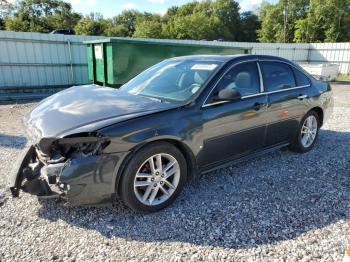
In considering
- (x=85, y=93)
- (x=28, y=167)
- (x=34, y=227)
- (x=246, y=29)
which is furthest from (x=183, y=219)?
(x=246, y=29)

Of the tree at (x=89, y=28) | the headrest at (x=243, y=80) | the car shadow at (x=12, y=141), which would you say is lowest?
the car shadow at (x=12, y=141)

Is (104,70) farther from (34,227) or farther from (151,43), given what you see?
(34,227)

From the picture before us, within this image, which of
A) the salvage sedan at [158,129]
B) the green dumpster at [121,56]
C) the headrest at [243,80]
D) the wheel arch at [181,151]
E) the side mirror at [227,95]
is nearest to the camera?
the salvage sedan at [158,129]

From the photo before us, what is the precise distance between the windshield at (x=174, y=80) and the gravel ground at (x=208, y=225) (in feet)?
3.96

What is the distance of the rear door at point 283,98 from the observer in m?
4.12

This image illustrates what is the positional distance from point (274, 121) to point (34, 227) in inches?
130

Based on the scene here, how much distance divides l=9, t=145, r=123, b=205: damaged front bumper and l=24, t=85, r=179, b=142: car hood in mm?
289

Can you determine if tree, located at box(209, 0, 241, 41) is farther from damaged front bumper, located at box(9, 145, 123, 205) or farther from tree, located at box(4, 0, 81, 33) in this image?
damaged front bumper, located at box(9, 145, 123, 205)

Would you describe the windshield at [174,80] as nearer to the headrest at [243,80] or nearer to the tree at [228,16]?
the headrest at [243,80]

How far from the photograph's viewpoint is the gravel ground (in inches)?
98.9

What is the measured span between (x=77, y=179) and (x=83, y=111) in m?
0.79

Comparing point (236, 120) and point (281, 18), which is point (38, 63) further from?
point (281, 18)

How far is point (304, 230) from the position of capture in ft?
9.30

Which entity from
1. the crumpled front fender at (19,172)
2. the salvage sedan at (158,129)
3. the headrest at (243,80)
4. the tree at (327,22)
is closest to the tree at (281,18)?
the tree at (327,22)
